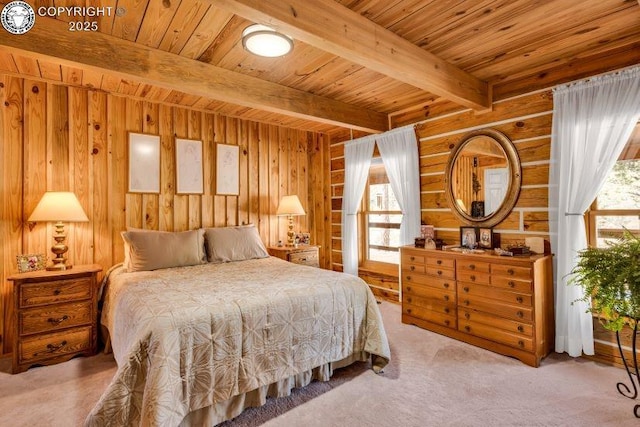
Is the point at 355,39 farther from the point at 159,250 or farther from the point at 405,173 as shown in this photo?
the point at 159,250

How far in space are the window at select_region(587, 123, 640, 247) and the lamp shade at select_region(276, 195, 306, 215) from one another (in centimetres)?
296

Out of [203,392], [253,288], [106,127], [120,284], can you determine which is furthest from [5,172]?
[203,392]

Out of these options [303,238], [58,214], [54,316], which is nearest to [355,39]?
[58,214]

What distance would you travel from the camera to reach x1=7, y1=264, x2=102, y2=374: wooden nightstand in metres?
2.44

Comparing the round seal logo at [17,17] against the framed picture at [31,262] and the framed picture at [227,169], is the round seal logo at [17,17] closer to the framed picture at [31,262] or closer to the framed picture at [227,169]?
the framed picture at [31,262]

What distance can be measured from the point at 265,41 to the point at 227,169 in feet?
7.05

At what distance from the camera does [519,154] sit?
9.78ft

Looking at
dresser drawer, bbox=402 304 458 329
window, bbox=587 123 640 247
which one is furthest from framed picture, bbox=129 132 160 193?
window, bbox=587 123 640 247

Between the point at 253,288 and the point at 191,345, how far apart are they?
60 cm

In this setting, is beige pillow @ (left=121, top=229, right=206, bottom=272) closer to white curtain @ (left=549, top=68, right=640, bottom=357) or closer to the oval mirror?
the oval mirror

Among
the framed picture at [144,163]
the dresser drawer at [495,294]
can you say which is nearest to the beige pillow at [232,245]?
the framed picture at [144,163]

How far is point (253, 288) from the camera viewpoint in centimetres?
221

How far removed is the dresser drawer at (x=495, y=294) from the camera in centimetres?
252

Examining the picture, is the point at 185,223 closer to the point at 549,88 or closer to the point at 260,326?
the point at 260,326
